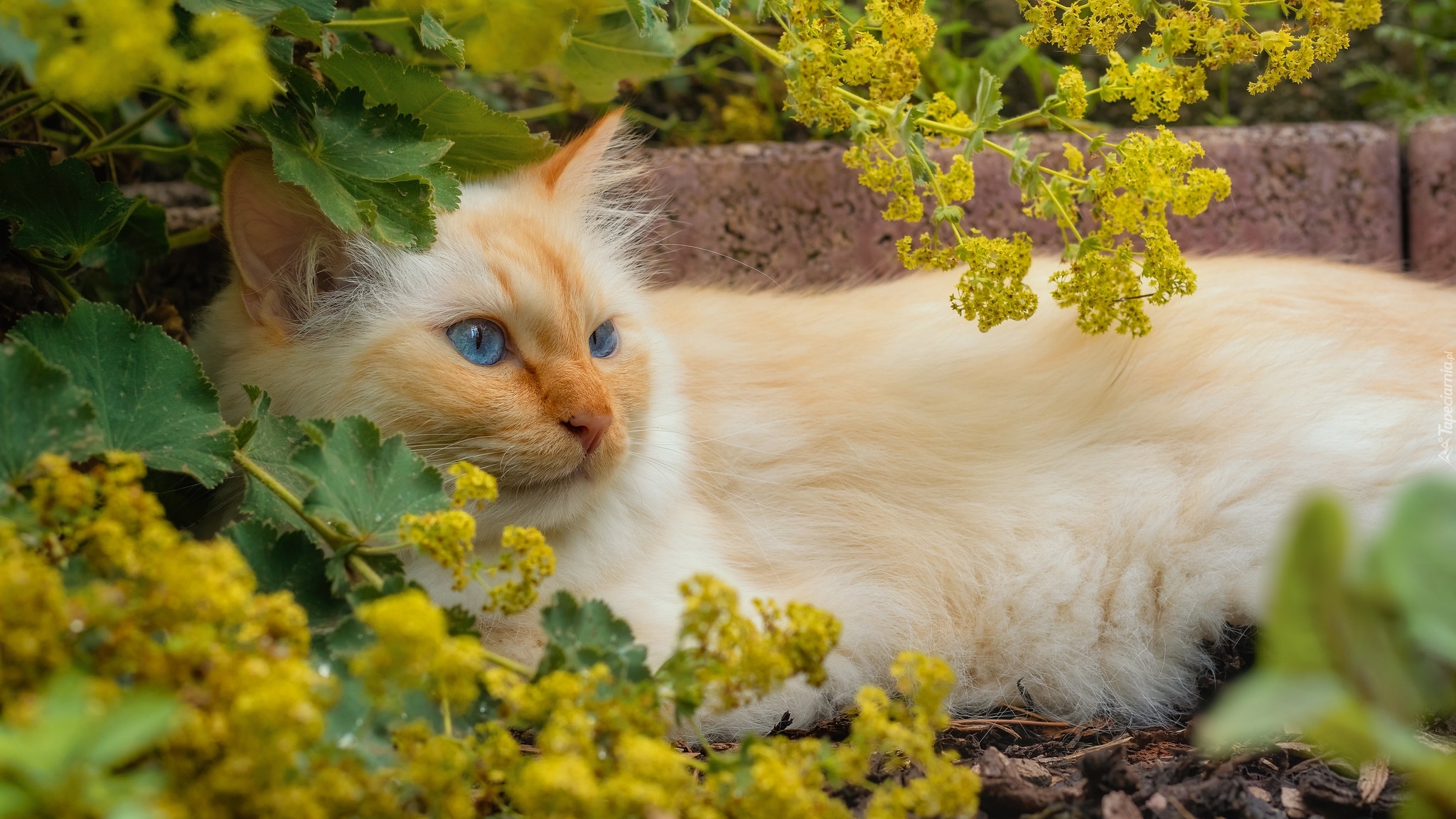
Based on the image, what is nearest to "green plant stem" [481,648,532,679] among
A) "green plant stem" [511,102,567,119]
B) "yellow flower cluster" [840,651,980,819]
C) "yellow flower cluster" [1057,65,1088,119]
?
"yellow flower cluster" [840,651,980,819]

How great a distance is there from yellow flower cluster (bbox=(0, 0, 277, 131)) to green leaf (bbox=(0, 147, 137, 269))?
0.52m

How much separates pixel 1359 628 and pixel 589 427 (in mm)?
1027

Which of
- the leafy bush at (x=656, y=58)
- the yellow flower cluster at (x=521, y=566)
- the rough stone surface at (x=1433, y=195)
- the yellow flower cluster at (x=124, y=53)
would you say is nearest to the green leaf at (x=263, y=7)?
the leafy bush at (x=656, y=58)

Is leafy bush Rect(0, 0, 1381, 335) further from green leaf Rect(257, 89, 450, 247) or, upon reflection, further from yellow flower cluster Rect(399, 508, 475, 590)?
yellow flower cluster Rect(399, 508, 475, 590)

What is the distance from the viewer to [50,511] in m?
0.91

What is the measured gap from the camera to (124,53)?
0.89 m

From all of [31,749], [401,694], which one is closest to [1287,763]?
[401,694]

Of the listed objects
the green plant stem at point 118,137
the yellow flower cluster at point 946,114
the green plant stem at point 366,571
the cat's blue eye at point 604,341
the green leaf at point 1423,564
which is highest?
the green plant stem at point 118,137

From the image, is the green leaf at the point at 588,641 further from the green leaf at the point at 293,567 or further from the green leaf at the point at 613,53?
the green leaf at the point at 613,53

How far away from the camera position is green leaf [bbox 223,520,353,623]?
1.12m

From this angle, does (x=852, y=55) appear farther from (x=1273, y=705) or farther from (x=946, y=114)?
(x=1273, y=705)

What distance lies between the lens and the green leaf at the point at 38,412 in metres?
0.98

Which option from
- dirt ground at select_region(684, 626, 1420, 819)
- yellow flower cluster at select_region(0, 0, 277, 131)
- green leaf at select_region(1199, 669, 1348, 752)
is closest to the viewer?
green leaf at select_region(1199, 669, 1348, 752)

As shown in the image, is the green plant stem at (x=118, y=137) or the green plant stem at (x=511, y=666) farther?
the green plant stem at (x=118, y=137)
